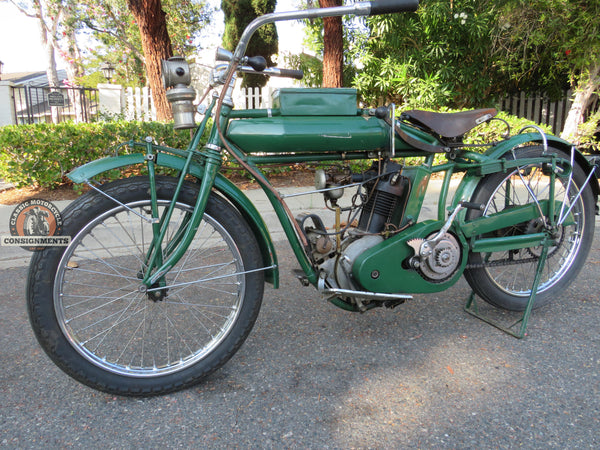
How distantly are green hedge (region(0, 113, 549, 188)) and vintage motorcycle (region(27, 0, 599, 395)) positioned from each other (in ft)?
12.2

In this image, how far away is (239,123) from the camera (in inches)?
86.0

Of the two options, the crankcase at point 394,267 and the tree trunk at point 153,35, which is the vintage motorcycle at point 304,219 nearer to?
the crankcase at point 394,267

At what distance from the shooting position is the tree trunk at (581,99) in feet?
25.5

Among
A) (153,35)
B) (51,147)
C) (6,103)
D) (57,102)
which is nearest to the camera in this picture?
(51,147)

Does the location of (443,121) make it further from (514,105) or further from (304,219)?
(514,105)

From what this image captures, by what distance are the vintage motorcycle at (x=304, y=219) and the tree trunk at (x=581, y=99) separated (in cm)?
602

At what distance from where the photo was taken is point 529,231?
2.82m

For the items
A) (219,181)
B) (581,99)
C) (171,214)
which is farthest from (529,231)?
Answer: (581,99)

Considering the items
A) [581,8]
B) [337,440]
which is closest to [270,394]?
[337,440]

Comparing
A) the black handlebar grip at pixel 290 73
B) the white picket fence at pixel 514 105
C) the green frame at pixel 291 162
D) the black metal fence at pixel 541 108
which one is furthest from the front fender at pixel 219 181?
the black metal fence at pixel 541 108

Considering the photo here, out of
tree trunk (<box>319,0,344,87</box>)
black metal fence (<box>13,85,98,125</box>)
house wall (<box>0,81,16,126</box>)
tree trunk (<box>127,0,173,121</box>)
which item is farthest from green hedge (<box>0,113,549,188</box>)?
house wall (<box>0,81,16,126</box>)

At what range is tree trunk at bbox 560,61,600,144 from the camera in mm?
7785

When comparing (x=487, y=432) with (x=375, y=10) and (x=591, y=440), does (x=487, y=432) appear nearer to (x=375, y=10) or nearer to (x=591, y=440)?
(x=591, y=440)

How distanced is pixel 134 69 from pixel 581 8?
23.9m
